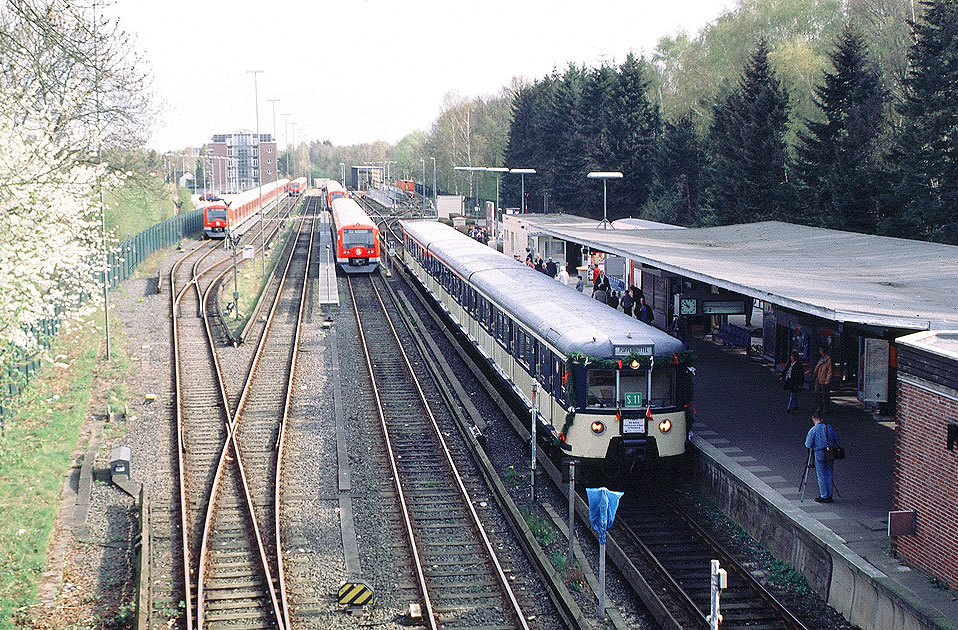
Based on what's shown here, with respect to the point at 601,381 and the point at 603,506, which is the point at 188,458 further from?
the point at 603,506

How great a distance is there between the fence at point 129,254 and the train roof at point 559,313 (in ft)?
27.3

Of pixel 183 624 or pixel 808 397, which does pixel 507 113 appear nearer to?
pixel 808 397

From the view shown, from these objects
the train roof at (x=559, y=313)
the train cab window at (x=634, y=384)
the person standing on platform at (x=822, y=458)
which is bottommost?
the person standing on platform at (x=822, y=458)

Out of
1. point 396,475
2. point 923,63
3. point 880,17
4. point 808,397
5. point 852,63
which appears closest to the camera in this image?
point 396,475

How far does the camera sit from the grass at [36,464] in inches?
456

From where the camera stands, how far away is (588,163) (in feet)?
190

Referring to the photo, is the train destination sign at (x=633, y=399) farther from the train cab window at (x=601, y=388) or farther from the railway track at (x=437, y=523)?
the railway track at (x=437, y=523)

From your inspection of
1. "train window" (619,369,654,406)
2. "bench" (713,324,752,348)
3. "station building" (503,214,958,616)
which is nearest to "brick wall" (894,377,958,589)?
"station building" (503,214,958,616)

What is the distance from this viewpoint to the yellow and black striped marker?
10.8m

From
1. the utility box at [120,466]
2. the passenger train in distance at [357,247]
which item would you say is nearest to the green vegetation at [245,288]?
the passenger train in distance at [357,247]

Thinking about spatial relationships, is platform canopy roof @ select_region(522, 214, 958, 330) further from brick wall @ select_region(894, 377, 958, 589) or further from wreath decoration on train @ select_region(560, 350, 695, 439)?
wreath decoration on train @ select_region(560, 350, 695, 439)

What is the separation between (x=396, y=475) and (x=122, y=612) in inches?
205

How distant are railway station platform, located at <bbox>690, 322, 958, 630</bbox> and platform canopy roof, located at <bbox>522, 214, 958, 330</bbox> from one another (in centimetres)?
260

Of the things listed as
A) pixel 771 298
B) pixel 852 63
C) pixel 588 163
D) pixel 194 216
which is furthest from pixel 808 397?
pixel 194 216
